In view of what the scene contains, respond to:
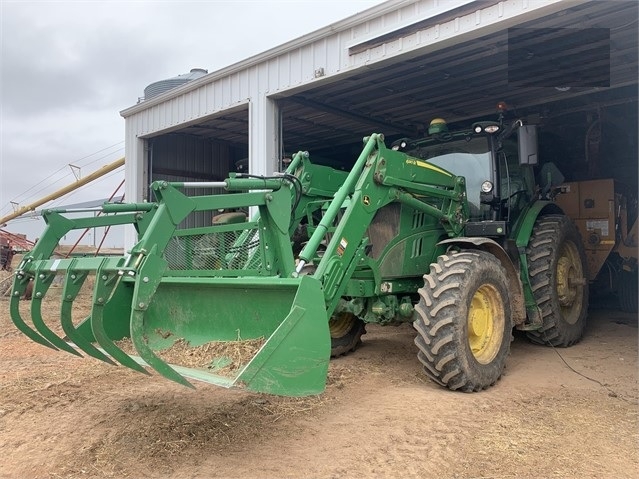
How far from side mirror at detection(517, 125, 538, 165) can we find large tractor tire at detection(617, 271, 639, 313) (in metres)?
4.94

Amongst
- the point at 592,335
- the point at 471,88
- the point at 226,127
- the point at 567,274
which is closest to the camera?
the point at 567,274

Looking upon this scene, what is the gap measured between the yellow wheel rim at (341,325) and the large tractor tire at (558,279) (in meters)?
2.11

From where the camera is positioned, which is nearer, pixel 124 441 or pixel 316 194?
pixel 124 441

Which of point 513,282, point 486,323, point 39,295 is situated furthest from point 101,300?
point 513,282

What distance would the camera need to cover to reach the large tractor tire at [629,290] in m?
9.39

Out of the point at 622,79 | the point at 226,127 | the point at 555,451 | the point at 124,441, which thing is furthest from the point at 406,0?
the point at 226,127

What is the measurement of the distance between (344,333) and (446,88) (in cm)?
499

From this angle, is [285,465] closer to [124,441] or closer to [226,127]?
[124,441]

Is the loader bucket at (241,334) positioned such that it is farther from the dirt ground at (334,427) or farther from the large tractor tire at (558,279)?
the large tractor tire at (558,279)

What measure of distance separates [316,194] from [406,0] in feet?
8.21

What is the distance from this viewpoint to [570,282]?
6.69 metres

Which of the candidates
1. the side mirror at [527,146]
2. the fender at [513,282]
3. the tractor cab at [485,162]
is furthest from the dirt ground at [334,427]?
the side mirror at [527,146]

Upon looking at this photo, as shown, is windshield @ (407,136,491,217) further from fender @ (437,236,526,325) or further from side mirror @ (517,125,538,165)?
fender @ (437,236,526,325)

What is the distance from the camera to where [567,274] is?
6664 millimetres
